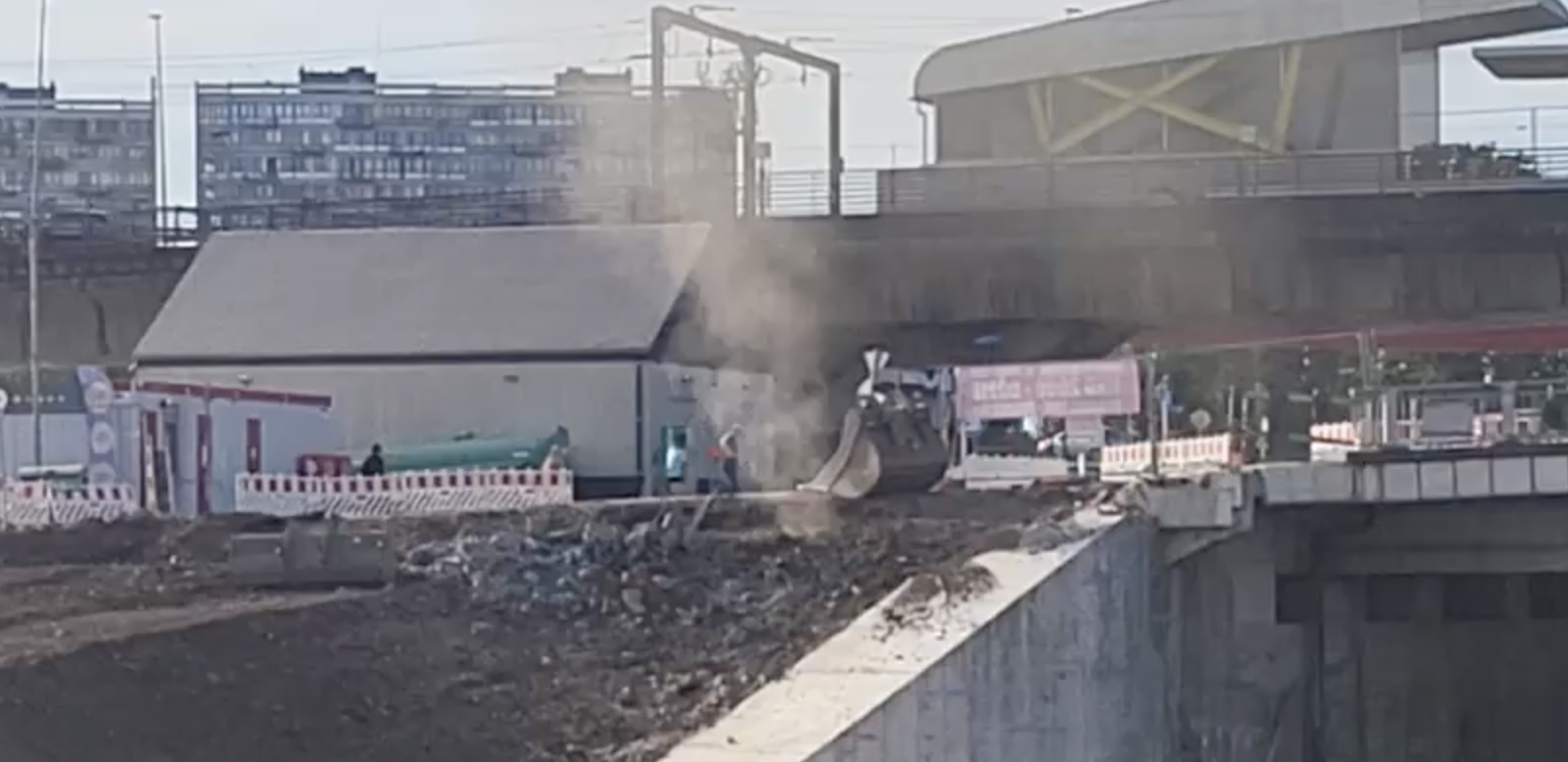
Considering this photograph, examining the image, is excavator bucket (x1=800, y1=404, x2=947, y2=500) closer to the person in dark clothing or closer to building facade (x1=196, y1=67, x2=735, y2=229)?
the person in dark clothing

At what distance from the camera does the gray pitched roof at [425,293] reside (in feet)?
149

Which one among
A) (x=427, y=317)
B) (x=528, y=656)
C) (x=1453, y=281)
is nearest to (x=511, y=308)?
(x=427, y=317)

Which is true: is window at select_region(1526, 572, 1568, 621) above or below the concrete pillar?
below

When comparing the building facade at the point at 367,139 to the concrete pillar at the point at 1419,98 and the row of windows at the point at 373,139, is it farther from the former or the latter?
the concrete pillar at the point at 1419,98

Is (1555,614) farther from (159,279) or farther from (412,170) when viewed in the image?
(412,170)

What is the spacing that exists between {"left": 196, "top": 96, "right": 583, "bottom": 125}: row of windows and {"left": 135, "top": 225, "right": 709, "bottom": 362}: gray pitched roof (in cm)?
12303

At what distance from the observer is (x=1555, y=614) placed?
2962cm

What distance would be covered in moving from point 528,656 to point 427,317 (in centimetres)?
3065

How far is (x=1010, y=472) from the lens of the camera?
110ft

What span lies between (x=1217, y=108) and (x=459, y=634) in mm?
46073

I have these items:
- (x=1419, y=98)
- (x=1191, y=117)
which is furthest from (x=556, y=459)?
(x=1419, y=98)

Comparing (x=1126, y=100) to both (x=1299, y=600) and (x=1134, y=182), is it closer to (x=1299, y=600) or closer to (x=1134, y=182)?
(x=1134, y=182)

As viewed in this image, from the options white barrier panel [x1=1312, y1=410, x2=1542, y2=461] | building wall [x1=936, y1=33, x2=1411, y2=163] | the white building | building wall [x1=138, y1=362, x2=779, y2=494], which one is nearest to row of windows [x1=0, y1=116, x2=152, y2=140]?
building wall [x1=936, y1=33, x2=1411, y2=163]

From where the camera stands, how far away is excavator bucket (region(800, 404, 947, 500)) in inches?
1021
